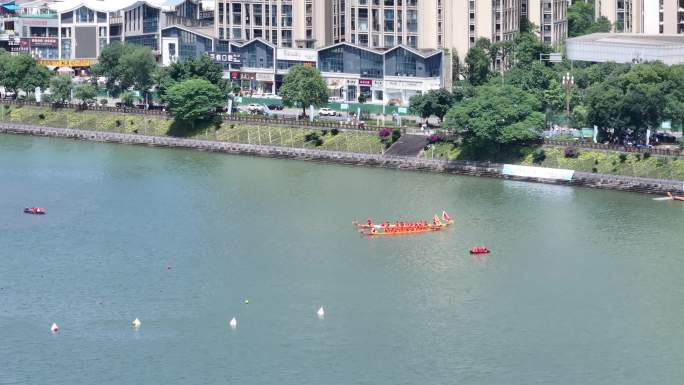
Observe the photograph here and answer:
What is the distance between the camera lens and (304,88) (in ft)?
367

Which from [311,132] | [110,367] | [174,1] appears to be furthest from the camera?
[174,1]

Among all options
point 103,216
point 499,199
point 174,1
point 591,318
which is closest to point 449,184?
point 499,199

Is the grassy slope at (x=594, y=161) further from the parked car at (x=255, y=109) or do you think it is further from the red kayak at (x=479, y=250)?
the parked car at (x=255, y=109)

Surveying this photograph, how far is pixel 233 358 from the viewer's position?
5897cm

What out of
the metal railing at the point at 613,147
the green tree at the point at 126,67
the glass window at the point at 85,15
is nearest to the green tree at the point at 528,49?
the metal railing at the point at 613,147

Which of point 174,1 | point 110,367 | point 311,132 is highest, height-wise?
point 174,1

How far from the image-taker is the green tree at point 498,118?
96188 mm

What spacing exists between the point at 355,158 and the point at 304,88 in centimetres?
1205

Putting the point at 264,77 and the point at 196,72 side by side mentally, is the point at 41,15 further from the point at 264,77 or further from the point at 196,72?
the point at 196,72

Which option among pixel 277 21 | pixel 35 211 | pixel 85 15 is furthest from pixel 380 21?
pixel 35 211

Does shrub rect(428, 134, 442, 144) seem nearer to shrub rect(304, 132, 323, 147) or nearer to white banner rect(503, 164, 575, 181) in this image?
white banner rect(503, 164, 575, 181)

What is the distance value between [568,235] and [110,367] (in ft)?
93.9

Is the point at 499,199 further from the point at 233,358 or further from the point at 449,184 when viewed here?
the point at 233,358

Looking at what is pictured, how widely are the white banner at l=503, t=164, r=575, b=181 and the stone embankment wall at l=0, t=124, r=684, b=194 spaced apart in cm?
27
